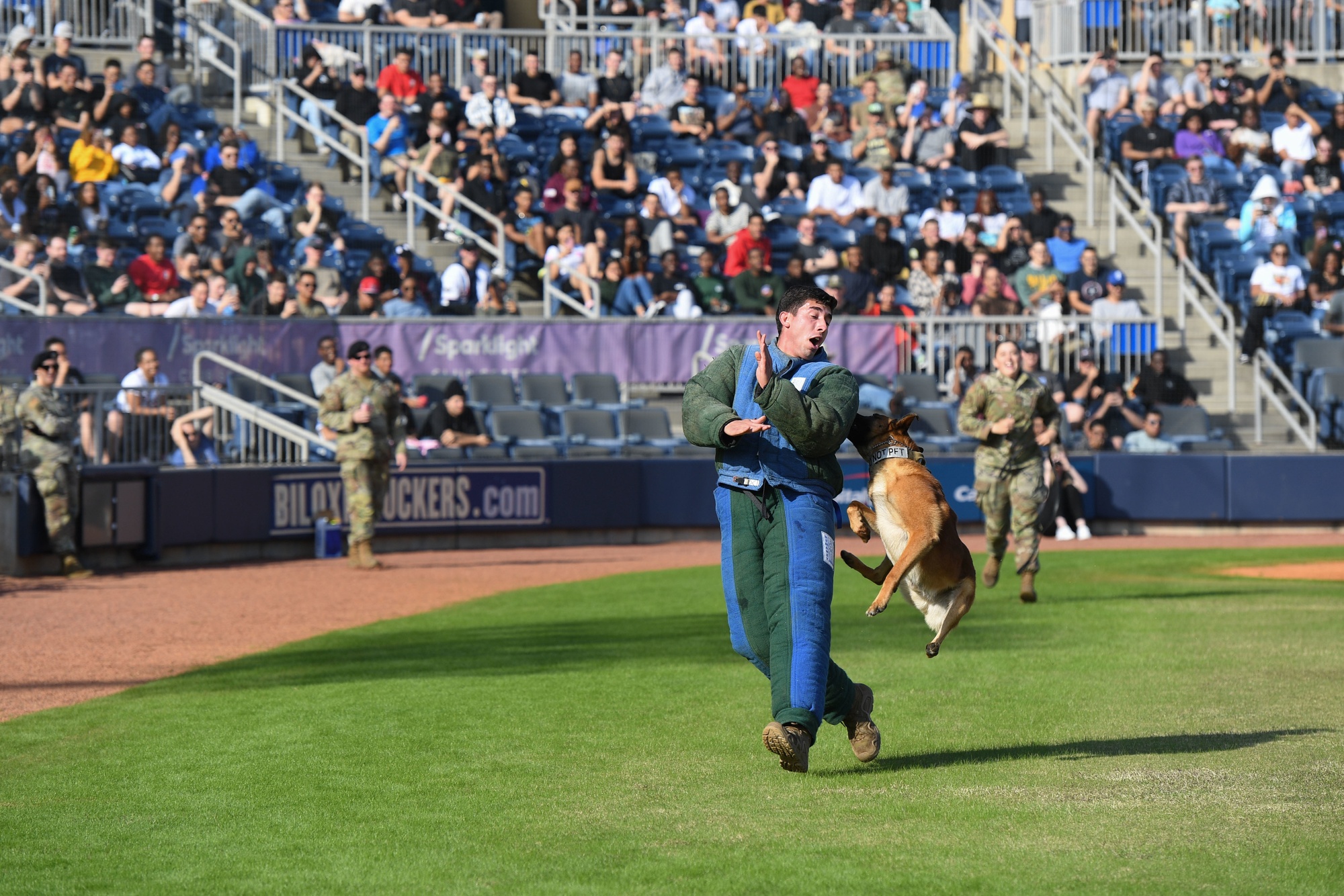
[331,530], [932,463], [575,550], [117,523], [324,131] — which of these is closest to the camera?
[117,523]

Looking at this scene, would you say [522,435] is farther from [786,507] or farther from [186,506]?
[786,507]

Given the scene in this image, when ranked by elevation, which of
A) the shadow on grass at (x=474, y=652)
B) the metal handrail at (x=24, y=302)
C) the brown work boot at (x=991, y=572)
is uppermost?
the metal handrail at (x=24, y=302)

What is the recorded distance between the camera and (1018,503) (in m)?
14.2

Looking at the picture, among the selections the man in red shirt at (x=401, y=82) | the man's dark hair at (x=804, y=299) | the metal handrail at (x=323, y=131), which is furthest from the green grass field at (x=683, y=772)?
the man in red shirt at (x=401, y=82)

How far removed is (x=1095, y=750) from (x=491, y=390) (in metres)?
15.2

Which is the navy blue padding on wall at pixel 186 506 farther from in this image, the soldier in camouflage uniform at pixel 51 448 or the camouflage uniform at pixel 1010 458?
the camouflage uniform at pixel 1010 458

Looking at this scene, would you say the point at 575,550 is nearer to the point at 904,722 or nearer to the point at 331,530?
the point at 331,530

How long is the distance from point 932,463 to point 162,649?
13.0 metres

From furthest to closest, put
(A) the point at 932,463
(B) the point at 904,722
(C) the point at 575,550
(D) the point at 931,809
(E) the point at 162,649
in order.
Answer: (A) the point at 932,463 < (C) the point at 575,550 < (E) the point at 162,649 < (B) the point at 904,722 < (D) the point at 931,809

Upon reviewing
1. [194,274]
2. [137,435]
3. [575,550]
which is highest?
[194,274]

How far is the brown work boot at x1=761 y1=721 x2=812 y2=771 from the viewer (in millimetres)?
6941

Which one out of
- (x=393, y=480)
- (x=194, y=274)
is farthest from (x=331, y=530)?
(x=194, y=274)

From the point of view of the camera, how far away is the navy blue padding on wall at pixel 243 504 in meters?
19.2

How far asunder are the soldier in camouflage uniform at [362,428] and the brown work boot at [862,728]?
10.6m
